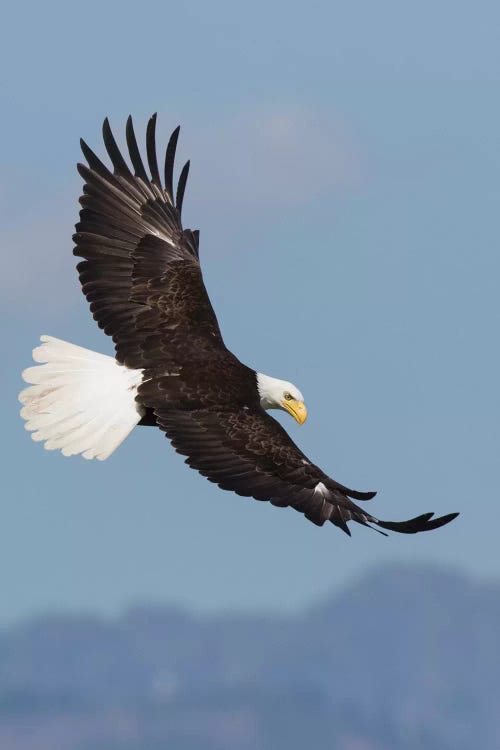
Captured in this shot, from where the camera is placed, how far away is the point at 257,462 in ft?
42.2

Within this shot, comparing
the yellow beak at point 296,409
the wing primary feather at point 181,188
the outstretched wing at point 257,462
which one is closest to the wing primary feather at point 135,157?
the wing primary feather at point 181,188

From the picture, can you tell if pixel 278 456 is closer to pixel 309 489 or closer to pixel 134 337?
pixel 309 489

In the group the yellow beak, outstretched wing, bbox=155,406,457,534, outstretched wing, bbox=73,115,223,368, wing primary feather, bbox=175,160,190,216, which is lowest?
outstretched wing, bbox=155,406,457,534

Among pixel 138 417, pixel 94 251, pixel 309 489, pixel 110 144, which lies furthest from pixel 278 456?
pixel 110 144

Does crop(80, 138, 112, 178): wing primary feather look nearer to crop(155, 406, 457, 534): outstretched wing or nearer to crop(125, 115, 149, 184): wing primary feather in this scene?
crop(125, 115, 149, 184): wing primary feather

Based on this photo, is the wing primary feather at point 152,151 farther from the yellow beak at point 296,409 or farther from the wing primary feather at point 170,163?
the yellow beak at point 296,409

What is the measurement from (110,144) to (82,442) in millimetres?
3083

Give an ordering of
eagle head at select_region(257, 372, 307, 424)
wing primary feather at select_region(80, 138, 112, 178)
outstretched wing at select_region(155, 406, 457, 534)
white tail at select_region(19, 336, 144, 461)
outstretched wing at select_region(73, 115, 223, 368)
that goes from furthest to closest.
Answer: wing primary feather at select_region(80, 138, 112, 178) → eagle head at select_region(257, 372, 307, 424) → outstretched wing at select_region(73, 115, 223, 368) → white tail at select_region(19, 336, 144, 461) → outstretched wing at select_region(155, 406, 457, 534)

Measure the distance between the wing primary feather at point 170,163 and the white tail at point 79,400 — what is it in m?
2.16

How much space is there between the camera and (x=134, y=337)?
543 inches

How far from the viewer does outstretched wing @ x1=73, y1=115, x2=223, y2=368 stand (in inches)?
546

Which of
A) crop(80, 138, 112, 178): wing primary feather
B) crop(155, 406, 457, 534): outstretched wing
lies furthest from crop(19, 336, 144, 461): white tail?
crop(80, 138, 112, 178): wing primary feather

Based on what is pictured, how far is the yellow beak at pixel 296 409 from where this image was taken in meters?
14.3

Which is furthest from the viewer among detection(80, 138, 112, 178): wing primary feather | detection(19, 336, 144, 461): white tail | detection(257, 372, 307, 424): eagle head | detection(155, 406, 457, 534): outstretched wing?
detection(80, 138, 112, 178): wing primary feather
